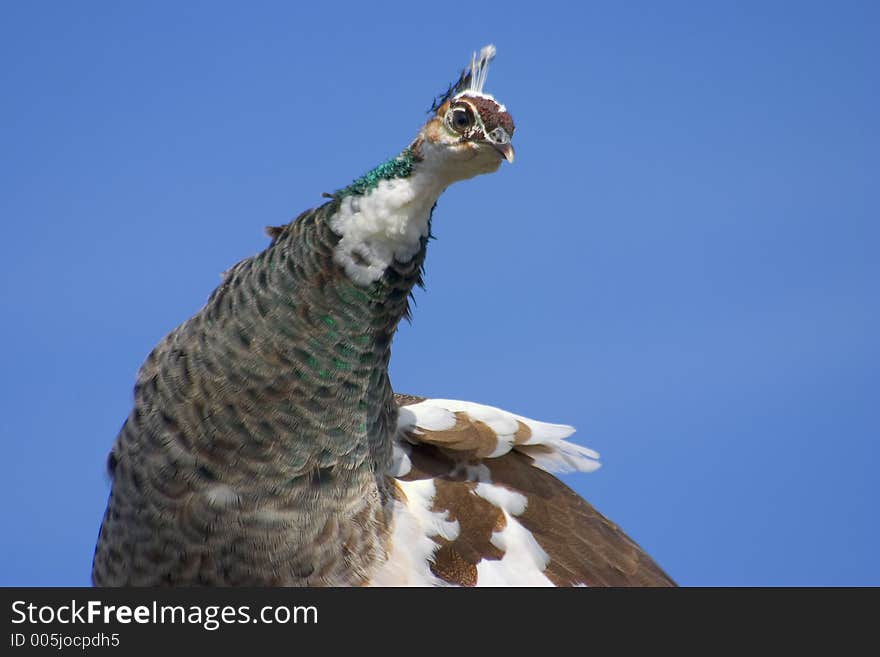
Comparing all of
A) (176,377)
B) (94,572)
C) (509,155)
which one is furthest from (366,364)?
(94,572)

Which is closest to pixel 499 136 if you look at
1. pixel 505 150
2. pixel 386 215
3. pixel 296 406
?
pixel 505 150

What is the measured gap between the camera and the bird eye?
4.36 metres

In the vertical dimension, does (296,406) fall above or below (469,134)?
below

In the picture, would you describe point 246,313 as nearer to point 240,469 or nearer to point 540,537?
point 240,469

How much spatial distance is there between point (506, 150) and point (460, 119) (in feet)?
0.75

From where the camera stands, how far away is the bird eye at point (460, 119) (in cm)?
436

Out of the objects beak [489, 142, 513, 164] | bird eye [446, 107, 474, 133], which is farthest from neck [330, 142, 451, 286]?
beak [489, 142, 513, 164]

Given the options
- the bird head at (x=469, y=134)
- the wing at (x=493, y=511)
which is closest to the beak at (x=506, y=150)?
the bird head at (x=469, y=134)

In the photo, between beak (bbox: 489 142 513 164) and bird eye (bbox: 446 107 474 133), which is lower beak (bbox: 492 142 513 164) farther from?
bird eye (bbox: 446 107 474 133)

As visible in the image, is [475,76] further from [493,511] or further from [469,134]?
[493,511]

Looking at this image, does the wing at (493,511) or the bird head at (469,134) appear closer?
the bird head at (469,134)

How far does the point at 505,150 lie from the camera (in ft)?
14.0

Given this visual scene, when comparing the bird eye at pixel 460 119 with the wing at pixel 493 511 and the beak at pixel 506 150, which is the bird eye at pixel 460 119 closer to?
the beak at pixel 506 150

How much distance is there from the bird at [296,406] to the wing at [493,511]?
0.05 m
